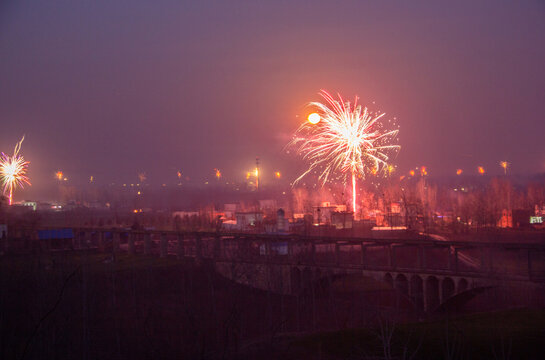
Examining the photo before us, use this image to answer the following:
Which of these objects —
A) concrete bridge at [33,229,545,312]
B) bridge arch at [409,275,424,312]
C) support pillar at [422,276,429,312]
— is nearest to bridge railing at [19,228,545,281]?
concrete bridge at [33,229,545,312]

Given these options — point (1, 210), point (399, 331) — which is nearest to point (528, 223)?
point (399, 331)

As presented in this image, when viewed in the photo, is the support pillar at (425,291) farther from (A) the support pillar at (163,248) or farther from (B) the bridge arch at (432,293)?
(A) the support pillar at (163,248)

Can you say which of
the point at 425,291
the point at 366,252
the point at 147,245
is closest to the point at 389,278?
the point at 425,291

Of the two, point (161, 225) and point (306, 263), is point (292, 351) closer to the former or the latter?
point (306, 263)

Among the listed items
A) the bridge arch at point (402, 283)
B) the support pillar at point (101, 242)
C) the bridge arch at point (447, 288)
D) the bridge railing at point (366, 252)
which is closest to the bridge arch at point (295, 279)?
the bridge railing at point (366, 252)

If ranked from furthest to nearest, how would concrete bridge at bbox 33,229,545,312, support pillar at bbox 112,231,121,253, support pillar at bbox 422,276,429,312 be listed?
1. support pillar at bbox 112,231,121,253
2. support pillar at bbox 422,276,429,312
3. concrete bridge at bbox 33,229,545,312

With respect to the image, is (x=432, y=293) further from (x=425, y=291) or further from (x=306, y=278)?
(x=306, y=278)

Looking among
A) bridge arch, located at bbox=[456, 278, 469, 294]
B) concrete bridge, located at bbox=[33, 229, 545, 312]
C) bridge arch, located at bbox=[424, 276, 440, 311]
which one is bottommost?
bridge arch, located at bbox=[424, 276, 440, 311]

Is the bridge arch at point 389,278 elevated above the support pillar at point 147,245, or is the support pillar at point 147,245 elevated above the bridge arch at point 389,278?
the support pillar at point 147,245

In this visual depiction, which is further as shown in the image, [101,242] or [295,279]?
[101,242]

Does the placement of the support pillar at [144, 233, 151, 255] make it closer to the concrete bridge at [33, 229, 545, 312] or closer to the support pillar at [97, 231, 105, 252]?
the support pillar at [97, 231, 105, 252]

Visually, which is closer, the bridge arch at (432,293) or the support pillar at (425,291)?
the support pillar at (425,291)
